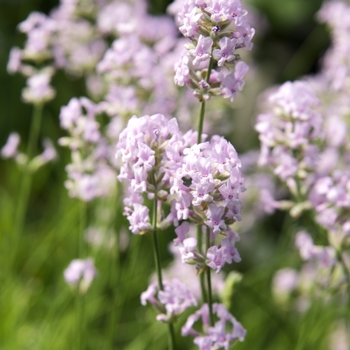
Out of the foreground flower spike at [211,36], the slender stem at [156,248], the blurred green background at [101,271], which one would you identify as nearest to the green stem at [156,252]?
the slender stem at [156,248]

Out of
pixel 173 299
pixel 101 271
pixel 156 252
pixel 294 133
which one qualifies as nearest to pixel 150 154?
pixel 156 252

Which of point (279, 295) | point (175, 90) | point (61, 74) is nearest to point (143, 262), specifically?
point (279, 295)

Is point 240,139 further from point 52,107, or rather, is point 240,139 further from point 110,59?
point 110,59

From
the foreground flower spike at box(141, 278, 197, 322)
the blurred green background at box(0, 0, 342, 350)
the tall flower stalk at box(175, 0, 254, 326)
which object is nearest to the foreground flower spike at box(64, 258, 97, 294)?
the blurred green background at box(0, 0, 342, 350)

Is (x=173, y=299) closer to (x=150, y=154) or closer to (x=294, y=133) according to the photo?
(x=150, y=154)

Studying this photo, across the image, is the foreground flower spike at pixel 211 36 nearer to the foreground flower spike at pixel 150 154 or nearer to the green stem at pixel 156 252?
the foreground flower spike at pixel 150 154
